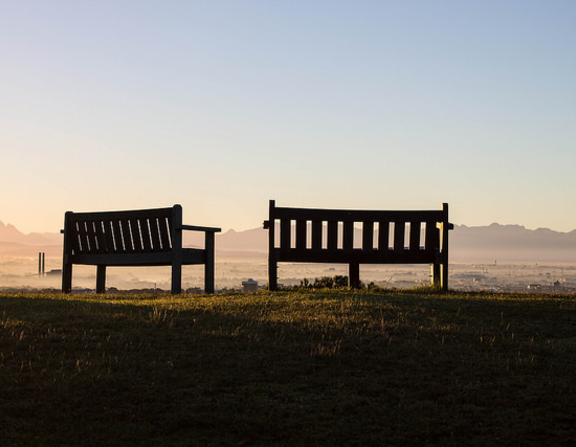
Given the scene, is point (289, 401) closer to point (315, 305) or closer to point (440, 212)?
point (315, 305)

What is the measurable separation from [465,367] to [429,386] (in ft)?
2.78

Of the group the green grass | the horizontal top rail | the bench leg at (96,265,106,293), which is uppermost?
the horizontal top rail

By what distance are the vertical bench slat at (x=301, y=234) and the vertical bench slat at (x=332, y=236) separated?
0.62m

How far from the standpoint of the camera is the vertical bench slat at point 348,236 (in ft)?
52.5

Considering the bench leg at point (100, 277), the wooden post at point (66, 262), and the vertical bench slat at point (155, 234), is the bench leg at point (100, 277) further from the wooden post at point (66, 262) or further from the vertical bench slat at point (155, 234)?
the vertical bench slat at point (155, 234)

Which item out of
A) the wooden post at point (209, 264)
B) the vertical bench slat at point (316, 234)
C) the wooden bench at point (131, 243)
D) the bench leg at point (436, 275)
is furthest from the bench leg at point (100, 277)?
the bench leg at point (436, 275)

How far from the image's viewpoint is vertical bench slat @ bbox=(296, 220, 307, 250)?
629 inches

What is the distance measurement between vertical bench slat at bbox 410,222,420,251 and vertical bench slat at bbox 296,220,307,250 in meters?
2.66

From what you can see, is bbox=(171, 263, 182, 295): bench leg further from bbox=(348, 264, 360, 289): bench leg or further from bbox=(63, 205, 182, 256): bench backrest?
bbox=(348, 264, 360, 289): bench leg

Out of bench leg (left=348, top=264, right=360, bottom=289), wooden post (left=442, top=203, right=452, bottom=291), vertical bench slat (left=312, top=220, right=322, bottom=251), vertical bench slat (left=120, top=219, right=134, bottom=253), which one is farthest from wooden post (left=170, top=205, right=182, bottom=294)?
wooden post (left=442, top=203, right=452, bottom=291)

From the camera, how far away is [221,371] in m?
7.41

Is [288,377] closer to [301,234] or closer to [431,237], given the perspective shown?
[301,234]

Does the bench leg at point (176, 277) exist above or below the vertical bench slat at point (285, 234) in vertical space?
below

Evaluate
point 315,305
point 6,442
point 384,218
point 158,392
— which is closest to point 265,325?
point 315,305
